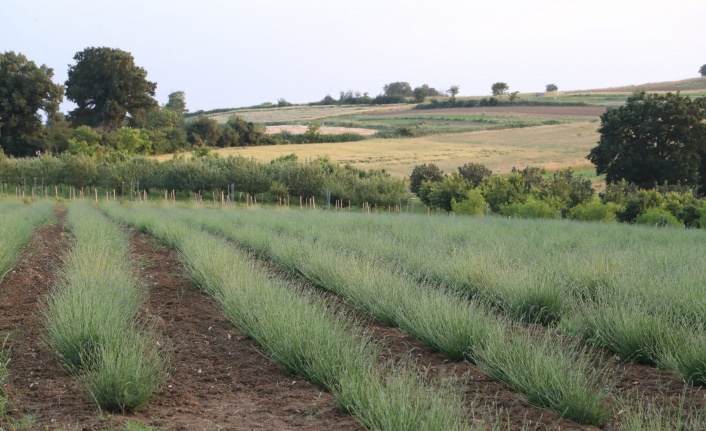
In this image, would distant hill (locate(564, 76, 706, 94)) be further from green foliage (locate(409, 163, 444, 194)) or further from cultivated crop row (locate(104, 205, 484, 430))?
cultivated crop row (locate(104, 205, 484, 430))

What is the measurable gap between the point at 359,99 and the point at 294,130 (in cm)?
3702

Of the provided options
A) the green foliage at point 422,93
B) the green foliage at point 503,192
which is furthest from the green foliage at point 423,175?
the green foliage at point 422,93

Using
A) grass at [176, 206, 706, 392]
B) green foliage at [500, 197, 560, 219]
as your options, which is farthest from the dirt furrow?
green foliage at [500, 197, 560, 219]

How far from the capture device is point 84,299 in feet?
19.7

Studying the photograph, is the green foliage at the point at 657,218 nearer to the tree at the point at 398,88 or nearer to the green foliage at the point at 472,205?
the green foliage at the point at 472,205

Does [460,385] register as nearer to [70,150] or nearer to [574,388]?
[574,388]

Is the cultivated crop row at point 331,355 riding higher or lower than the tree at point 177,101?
lower

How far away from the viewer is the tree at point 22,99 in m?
53.4

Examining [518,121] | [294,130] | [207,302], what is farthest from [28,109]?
[207,302]

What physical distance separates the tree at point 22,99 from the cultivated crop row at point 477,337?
5092 centimetres

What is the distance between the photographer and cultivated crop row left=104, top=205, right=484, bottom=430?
366 centimetres

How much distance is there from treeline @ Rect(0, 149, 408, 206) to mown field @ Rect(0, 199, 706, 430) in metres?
34.7

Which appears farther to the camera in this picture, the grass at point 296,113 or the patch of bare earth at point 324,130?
the grass at point 296,113

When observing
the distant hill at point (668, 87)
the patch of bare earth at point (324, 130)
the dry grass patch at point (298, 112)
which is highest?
the distant hill at point (668, 87)
